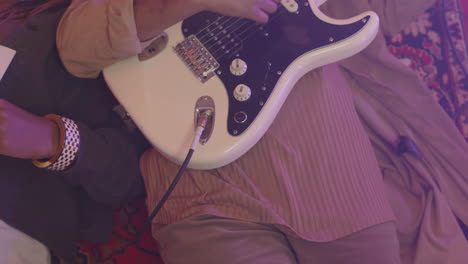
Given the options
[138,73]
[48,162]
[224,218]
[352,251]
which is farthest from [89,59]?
[352,251]

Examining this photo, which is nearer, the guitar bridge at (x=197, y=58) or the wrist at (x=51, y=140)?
the wrist at (x=51, y=140)

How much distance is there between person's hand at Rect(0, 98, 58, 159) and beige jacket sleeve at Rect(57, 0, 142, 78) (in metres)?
0.15

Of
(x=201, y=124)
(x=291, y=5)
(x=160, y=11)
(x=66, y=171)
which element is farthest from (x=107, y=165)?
(x=291, y=5)

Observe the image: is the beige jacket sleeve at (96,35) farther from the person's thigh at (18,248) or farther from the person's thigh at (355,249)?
the person's thigh at (355,249)

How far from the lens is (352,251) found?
2.31 ft

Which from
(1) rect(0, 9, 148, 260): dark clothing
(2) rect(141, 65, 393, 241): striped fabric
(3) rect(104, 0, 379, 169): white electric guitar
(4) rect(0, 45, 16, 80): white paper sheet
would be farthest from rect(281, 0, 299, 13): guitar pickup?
(4) rect(0, 45, 16, 80): white paper sheet

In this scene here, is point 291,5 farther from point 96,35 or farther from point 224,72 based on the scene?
point 96,35

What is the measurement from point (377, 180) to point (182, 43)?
0.49 meters

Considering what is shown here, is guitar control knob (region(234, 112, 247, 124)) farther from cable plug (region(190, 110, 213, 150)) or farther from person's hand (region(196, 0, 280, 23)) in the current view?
person's hand (region(196, 0, 280, 23))

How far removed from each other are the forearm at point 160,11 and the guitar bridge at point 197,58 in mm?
75

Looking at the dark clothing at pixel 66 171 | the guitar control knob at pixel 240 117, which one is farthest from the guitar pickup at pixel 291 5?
the dark clothing at pixel 66 171

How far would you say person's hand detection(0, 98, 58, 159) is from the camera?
0.58 metres

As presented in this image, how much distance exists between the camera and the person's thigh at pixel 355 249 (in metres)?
0.70

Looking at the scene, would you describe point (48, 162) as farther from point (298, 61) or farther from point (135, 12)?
point (298, 61)
